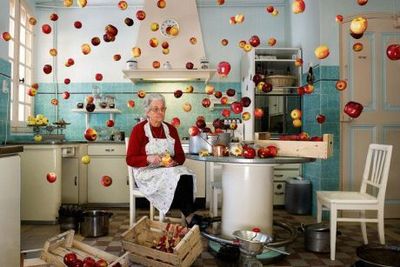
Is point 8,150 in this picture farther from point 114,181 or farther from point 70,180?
point 114,181

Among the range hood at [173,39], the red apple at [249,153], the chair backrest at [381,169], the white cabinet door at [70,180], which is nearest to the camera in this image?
the red apple at [249,153]

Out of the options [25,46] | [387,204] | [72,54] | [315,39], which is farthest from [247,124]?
[25,46]

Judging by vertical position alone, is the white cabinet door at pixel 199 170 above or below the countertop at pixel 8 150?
below

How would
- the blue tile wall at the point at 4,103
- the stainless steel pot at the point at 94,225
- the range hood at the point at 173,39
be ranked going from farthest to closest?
the range hood at the point at 173,39 < the blue tile wall at the point at 4,103 < the stainless steel pot at the point at 94,225

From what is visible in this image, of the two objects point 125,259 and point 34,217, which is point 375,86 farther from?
point 34,217

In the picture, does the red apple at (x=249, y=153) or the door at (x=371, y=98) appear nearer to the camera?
the red apple at (x=249, y=153)

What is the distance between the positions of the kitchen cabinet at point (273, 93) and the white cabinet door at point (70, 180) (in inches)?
A: 97.3

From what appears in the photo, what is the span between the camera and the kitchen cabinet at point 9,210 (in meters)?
2.15

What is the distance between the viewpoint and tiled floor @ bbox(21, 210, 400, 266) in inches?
115

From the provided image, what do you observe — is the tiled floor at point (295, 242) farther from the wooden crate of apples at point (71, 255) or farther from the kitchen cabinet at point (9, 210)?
the kitchen cabinet at point (9, 210)

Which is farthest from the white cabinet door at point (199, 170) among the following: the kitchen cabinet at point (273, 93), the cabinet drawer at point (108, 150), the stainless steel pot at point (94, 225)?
the stainless steel pot at point (94, 225)

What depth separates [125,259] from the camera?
7.81 feet

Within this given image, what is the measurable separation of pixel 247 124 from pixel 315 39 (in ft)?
4.96

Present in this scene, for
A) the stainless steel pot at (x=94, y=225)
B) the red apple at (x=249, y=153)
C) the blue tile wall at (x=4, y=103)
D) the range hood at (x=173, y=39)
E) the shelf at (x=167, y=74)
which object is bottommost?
the stainless steel pot at (x=94, y=225)
